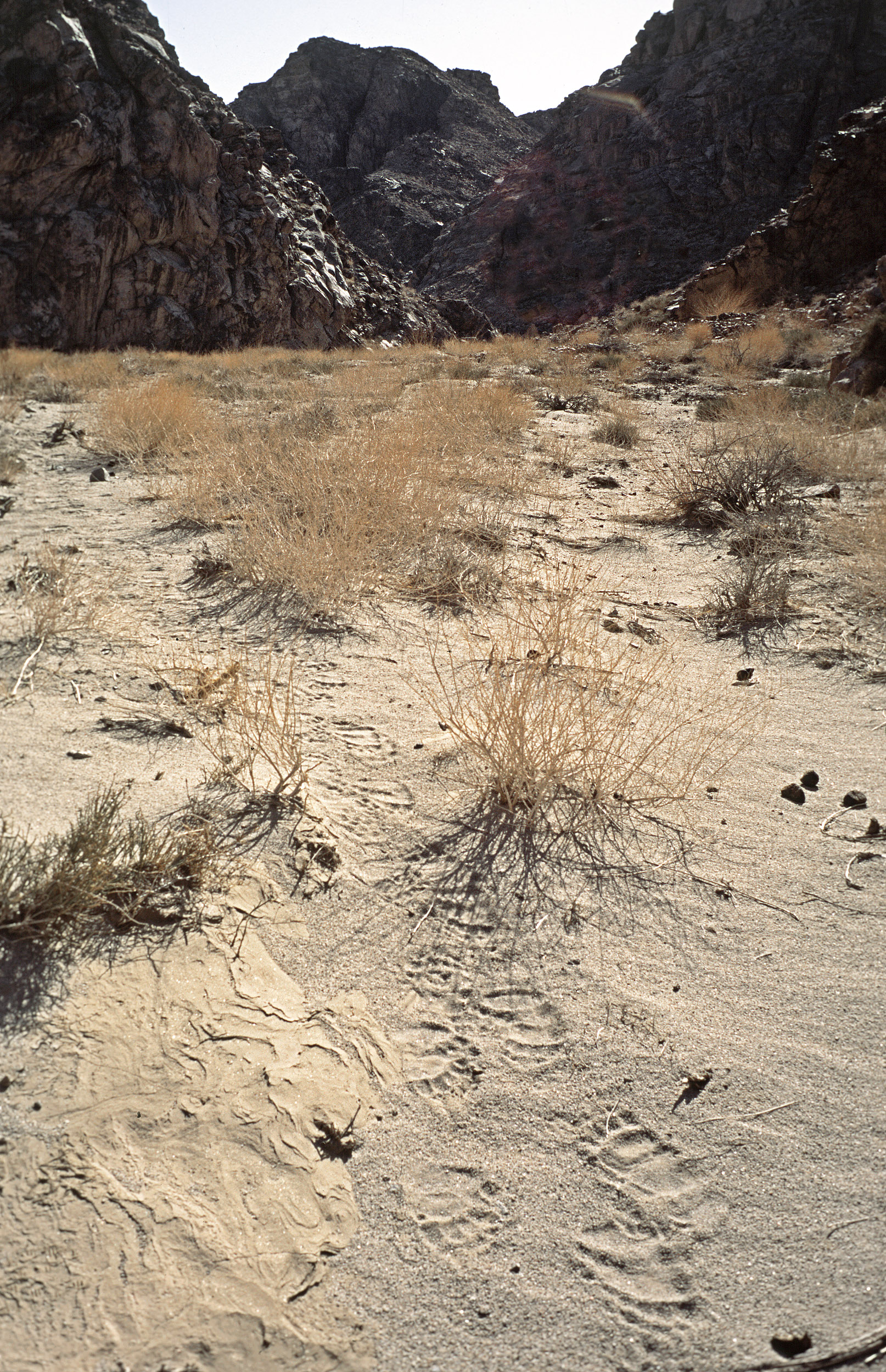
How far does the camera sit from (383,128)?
181ft

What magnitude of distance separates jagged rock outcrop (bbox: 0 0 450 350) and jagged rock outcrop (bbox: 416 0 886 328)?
37.4ft

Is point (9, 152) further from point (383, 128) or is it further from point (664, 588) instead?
point (383, 128)

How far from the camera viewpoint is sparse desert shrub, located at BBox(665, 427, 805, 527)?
5.46m

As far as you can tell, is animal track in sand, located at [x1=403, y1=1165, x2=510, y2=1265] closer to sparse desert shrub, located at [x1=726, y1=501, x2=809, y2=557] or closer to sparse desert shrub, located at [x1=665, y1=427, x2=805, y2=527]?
sparse desert shrub, located at [x1=726, y1=501, x2=809, y2=557]

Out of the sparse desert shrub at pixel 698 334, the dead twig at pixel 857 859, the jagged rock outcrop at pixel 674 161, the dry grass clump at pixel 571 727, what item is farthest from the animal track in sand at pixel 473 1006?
the jagged rock outcrop at pixel 674 161

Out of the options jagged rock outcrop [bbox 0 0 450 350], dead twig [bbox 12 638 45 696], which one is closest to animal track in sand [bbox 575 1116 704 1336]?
dead twig [bbox 12 638 45 696]

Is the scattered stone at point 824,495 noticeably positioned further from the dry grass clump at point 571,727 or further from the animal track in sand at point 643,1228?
the animal track in sand at point 643,1228

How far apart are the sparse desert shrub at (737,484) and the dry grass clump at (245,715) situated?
337 cm

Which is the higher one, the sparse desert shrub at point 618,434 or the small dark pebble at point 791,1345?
the sparse desert shrub at point 618,434

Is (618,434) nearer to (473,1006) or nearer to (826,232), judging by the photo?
(473,1006)

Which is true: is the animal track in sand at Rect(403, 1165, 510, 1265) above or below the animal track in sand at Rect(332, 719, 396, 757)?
below

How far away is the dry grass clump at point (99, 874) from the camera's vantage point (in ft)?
5.61

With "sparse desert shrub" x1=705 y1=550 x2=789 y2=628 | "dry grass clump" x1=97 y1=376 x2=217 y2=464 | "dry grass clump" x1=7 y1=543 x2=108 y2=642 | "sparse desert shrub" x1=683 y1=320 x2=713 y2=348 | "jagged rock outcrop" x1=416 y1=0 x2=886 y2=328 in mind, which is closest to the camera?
"dry grass clump" x1=7 y1=543 x2=108 y2=642

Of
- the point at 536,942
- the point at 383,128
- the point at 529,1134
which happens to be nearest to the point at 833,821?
the point at 536,942
